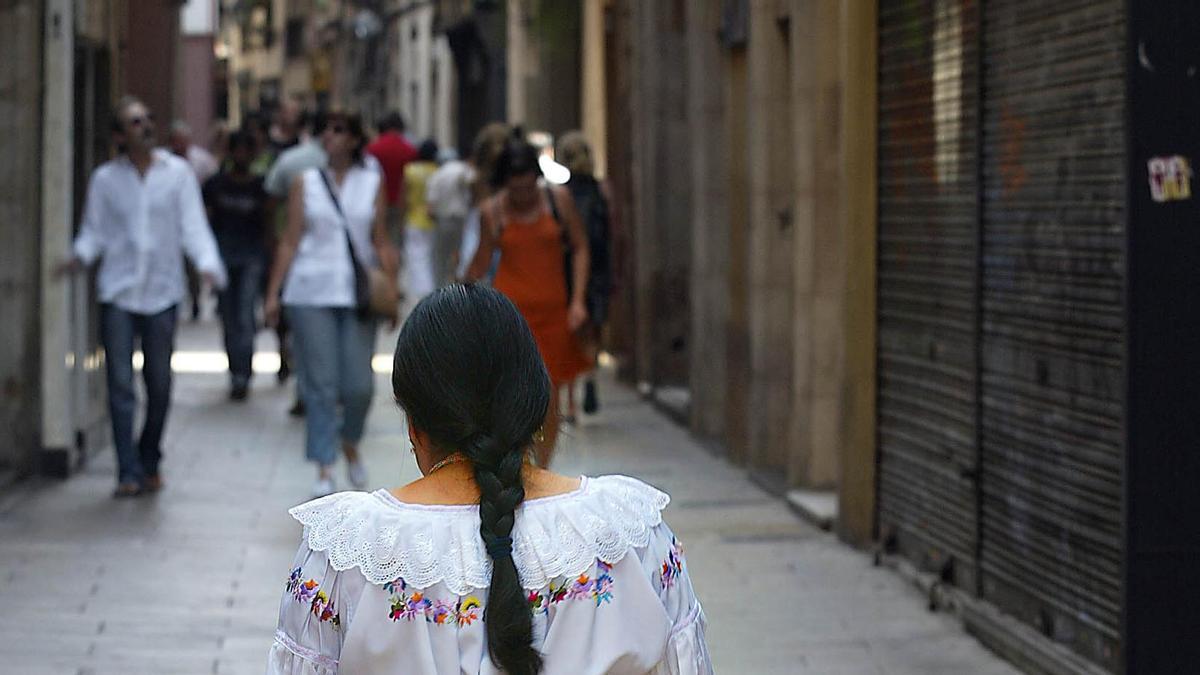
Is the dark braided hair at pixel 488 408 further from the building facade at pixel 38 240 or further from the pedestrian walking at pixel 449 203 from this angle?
the pedestrian walking at pixel 449 203

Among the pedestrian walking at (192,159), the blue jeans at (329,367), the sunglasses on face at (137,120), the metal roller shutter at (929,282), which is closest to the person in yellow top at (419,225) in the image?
the pedestrian walking at (192,159)

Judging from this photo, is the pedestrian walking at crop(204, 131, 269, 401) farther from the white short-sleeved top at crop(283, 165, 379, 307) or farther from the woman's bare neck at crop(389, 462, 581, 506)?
the woman's bare neck at crop(389, 462, 581, 506)

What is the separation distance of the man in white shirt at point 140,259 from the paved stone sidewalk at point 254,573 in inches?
14.1

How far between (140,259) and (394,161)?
10.6 meters

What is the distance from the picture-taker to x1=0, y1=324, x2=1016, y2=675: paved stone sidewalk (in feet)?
24.3

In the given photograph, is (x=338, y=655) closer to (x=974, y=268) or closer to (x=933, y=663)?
(x=933, y=663)

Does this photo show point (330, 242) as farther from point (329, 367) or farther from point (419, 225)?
point (419, 225)

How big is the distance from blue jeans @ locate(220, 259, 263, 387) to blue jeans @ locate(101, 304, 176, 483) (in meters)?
4.94

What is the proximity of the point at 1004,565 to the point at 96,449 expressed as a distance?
6.73 meters

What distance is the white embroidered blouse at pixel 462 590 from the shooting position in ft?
9.07

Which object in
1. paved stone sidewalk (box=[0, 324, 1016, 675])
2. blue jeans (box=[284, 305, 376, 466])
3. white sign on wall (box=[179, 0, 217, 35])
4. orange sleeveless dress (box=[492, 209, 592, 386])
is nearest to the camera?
paved stone sidewalk (box=[0, 324, 1016, 675])

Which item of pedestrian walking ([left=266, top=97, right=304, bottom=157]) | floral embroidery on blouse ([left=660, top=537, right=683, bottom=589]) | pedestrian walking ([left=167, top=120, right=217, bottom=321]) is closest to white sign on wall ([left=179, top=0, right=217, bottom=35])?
pedestrian walking ([left=167, top=120, right=217, bottom=321])

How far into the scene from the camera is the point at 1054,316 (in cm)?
703

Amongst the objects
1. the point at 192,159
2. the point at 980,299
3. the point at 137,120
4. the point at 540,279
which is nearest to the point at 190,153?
the point at 192,159
